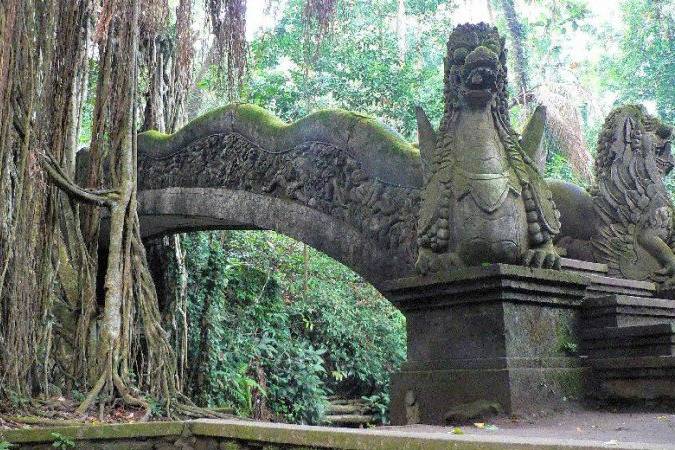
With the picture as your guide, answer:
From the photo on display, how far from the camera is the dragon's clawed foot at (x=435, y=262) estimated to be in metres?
4.41

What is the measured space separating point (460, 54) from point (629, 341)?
6.13ft

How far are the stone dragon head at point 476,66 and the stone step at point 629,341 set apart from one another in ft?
4.63

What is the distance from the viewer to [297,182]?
6.42 meters

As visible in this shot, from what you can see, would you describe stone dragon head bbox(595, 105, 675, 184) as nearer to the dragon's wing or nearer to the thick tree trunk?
the dragon's wing

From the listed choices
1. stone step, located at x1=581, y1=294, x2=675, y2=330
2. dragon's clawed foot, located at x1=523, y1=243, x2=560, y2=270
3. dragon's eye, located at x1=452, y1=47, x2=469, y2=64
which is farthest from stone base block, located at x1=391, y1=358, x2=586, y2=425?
dragon's eye, located at x1=452, y1=47, x2=469, y2=64

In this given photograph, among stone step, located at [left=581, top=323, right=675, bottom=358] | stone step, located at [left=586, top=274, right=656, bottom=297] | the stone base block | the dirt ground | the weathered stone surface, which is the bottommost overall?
the dirt ground

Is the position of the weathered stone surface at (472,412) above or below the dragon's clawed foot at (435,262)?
below

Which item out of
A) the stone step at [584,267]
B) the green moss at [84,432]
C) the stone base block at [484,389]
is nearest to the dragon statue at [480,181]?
the stone base block at [484,389]

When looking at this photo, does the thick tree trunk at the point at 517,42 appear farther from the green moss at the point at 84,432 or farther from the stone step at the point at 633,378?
the green moss at the point at 84,432

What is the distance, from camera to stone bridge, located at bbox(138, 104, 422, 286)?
18.0ft

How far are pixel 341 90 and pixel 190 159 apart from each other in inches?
170

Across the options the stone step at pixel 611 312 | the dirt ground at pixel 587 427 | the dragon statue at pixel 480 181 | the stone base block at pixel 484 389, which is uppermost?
the dragon statue at pixel 480 181

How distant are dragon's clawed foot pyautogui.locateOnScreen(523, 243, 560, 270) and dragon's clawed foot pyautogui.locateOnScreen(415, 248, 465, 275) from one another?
35 centimetres

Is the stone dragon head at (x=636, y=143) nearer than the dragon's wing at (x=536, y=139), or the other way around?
the dragon's wing at (x=536, y=139)
